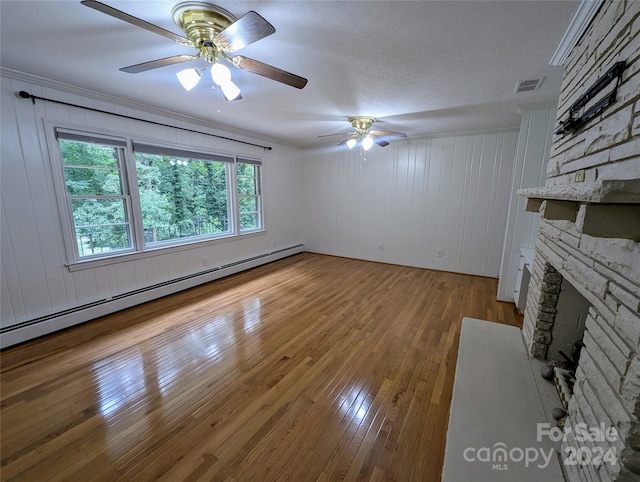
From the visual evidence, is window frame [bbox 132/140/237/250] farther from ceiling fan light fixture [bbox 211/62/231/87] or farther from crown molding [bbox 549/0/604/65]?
crown molding [bbox 549/0/604/65]

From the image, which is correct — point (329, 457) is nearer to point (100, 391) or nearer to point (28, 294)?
point (100, 391)

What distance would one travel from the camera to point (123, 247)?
10.3 ft

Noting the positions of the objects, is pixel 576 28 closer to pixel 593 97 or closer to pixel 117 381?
pixel 593 97

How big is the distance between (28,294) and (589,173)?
4291 millimetres

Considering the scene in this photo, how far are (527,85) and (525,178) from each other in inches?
44.4

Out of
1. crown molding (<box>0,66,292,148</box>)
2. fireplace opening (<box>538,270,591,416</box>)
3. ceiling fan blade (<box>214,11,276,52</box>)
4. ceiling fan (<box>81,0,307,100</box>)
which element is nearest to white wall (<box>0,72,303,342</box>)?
crown molding (<box>0,66,292,148</box>)

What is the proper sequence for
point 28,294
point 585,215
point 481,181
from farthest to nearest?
1. point 481,181
2. point 28,294
3. point 585,215

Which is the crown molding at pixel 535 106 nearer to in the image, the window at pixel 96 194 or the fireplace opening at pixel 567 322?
the fireplace opening at pixel 567 322

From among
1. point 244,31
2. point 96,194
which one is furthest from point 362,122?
point 96,194

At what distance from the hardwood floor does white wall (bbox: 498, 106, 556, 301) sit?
47 cm

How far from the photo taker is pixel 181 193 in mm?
3689

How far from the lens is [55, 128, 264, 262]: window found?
2.69 m

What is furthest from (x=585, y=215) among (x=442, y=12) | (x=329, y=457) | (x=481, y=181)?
(x=481, y=181)

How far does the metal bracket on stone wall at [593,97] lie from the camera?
41.1 inches
